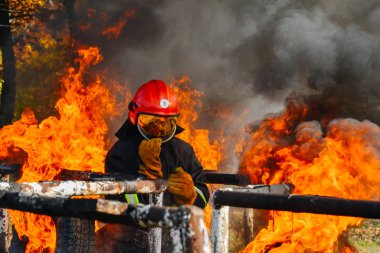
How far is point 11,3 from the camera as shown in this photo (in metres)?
15.5

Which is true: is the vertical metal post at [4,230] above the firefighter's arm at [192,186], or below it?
below

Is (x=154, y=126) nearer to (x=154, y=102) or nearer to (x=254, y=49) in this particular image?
(x=154, y=102)

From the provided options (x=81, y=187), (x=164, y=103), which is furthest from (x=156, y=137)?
(x=81, y=187)

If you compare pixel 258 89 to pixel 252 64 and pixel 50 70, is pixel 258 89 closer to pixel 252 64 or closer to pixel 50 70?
pixel 252 64

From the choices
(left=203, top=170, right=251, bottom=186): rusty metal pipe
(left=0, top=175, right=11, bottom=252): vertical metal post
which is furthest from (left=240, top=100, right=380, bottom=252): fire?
(left=0, top=175, right=11, bottom=252): vertical metal post

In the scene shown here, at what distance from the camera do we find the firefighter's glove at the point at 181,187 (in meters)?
4.00

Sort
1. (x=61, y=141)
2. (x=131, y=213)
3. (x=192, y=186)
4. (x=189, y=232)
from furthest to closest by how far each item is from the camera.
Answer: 1. (x=61, y=141)
2. (x=192, y=186)
3. (x=131, y=213)
4. (x=189, y=232)

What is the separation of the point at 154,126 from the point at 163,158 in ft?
1.12

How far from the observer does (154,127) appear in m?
4.94

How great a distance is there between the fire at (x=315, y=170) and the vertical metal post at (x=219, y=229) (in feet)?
6.05

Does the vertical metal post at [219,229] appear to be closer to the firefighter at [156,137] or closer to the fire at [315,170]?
the firefighter at [156,137]

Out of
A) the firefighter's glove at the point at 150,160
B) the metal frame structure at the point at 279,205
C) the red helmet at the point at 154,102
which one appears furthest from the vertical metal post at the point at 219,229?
the red helmet at the point at 154,102

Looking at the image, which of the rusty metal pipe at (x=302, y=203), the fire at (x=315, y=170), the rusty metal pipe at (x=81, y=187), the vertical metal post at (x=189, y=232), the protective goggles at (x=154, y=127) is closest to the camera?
the vertical metal post at (x=189, y=232)

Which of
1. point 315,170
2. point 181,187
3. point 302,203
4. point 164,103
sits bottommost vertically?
point 302,203
